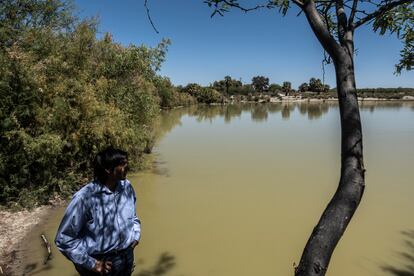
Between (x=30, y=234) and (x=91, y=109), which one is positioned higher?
(x=91, y=109)

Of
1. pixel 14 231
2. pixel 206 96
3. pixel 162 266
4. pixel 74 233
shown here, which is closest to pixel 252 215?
pixel 162 266

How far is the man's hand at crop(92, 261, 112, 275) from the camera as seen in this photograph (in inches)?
94.4

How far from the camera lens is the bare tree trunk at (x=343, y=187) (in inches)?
68.5

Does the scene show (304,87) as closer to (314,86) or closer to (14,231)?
(314,86)

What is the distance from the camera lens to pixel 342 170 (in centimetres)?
187

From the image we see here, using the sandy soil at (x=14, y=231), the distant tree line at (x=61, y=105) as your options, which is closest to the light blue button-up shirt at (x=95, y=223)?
the sandy soil at (x=14, y=231)

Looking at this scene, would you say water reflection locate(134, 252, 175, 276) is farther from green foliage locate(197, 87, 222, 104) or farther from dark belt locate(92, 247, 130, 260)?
green foliage locate(197, 87, 222, 104)

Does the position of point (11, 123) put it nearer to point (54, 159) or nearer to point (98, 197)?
point (54, 159)

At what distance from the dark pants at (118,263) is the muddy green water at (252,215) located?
8.96 feet

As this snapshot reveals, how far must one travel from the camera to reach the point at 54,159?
779cm

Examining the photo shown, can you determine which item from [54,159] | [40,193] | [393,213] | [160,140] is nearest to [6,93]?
[54,159]

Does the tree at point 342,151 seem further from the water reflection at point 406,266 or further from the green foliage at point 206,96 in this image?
the green foliage at point 206,96

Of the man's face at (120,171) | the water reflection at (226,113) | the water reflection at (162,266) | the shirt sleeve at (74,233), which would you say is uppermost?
the man's face at (120,171)

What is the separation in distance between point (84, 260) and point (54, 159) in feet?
19.6
